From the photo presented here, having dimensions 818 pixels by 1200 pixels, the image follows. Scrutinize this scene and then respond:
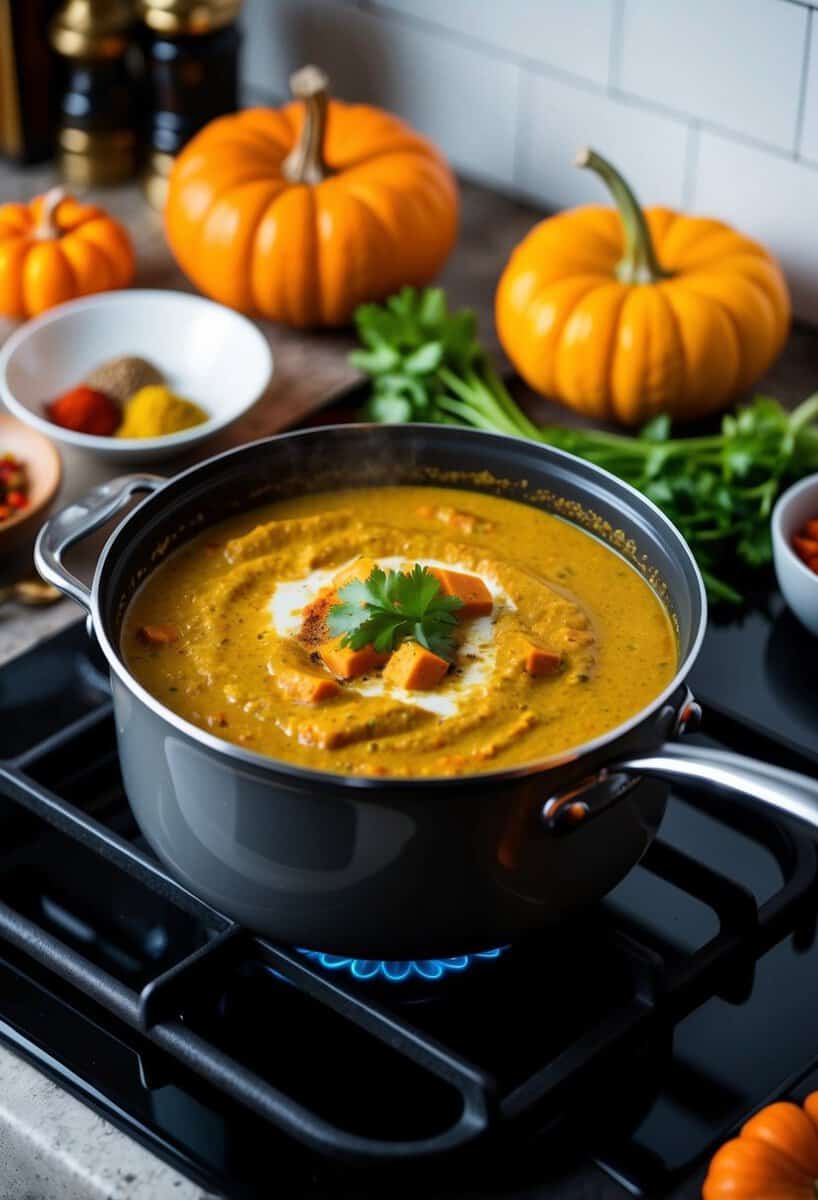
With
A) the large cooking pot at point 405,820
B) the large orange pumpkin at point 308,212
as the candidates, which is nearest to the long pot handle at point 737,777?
the large cooking pot at point 405,820

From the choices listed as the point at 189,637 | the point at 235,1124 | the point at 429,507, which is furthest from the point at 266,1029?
the point at 429,507

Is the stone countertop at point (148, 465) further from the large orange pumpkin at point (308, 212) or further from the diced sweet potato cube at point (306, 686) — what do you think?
the diced sweet potato cube at point (306, 686)

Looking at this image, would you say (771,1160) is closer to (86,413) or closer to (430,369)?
(430,369)

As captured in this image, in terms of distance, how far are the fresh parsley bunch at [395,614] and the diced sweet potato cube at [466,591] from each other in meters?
0.03

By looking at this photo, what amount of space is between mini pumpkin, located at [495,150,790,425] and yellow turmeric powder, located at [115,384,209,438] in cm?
38

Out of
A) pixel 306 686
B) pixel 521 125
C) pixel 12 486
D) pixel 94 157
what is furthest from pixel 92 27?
pixel 306 686

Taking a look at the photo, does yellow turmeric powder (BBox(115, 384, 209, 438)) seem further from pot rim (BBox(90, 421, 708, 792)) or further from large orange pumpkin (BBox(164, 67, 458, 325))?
pot rim (BBox(90, 421, 708, 792))

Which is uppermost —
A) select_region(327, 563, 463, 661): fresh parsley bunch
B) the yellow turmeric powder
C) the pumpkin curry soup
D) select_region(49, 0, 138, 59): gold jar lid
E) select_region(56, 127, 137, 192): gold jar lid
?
select_region(49, 0, 138, 59): gold jar lid

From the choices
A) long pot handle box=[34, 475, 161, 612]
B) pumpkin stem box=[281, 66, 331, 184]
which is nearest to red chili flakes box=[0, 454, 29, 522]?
long pot handle box=[34, 475, 161, 612]

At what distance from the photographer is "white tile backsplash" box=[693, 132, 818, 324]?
1.90 m

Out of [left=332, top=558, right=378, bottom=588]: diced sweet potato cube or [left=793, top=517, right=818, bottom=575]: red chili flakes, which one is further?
[left=793, top=517, right=818, bottom=575]: red chili flakes

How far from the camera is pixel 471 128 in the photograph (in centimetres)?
223

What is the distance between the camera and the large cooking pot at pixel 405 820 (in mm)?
970

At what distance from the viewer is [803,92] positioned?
181 cm
